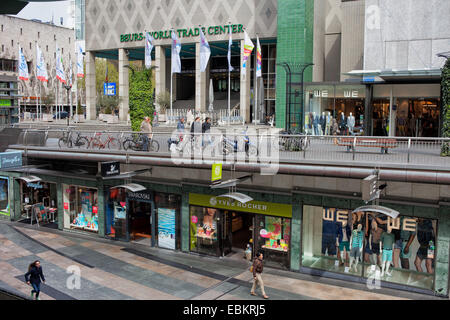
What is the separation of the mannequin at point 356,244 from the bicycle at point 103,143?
38.9ft

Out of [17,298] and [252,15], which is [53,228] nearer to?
[17,298]

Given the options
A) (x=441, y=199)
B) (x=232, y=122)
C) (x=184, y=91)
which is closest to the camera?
(x=441, y=199)

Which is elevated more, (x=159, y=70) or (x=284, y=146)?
(x=159, y=70)

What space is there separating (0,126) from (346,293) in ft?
75.7

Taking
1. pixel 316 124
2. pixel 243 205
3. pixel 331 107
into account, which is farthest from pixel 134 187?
pixel 331 107

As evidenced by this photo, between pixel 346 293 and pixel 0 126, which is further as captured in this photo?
pixel 0 126

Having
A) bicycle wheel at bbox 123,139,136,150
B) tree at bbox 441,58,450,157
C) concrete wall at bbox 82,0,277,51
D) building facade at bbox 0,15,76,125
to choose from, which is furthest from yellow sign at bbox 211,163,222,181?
building facade at bbox 0,15,76,125

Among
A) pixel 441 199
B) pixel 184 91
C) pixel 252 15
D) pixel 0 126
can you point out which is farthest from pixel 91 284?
pixel 184 91

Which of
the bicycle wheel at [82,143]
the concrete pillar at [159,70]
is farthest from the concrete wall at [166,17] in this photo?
the bicycle wheel at [82,143]

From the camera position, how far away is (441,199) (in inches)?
565

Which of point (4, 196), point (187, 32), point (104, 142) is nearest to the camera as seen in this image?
point (104, 142)

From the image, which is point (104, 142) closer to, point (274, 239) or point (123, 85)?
point (274, 239)

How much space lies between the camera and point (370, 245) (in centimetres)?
1634

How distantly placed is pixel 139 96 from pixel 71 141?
14.2 feet
